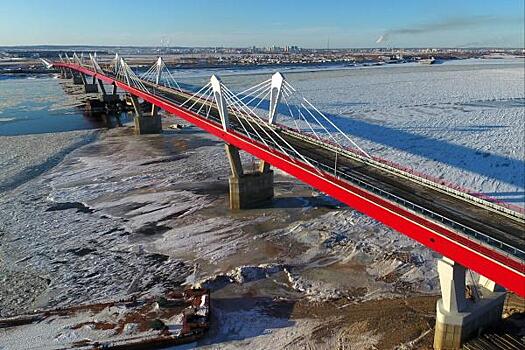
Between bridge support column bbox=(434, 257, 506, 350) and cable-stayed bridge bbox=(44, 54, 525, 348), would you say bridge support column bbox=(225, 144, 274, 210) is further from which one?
bridge support column bbox=(434, 257, 506, 350)

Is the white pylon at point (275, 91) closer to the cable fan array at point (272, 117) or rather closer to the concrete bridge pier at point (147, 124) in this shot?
the cable fan array at point (272, 117)

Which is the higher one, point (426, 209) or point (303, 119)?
point (303, 119)

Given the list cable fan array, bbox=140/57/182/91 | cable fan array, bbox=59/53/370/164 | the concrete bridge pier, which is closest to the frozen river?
cable fan array, bbox=59/53/370/164

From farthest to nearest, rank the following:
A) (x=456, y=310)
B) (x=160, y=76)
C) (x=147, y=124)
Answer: (x=160, y=76) → (x=147, y=124) → (x=456, y=310)

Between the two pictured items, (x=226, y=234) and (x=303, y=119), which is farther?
(x=303, y=119)

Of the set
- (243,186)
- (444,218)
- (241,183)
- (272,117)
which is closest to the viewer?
(444,218)

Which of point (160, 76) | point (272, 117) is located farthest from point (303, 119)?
point (160, 76)

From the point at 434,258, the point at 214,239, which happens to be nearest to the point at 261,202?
the point at 214,239

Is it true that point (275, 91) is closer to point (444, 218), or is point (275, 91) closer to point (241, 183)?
point (241, 183)

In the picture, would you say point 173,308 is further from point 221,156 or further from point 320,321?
point 221,156
